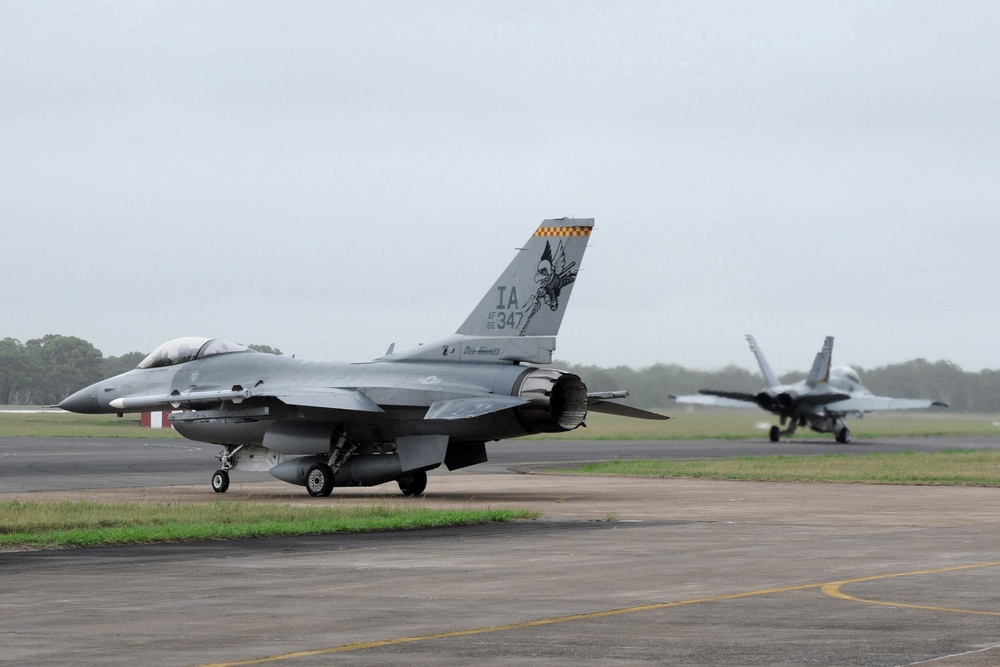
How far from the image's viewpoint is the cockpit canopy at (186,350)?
32844mm

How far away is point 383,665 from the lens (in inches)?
373

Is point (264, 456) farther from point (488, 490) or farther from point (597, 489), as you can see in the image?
point (597, 489)

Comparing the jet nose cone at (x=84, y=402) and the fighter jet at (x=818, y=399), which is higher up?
the fighter jet at (x=818, y=399)

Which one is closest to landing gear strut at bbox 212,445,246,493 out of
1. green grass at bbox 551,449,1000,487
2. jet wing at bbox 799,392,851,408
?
green grass at bbox 551,449,1000,487

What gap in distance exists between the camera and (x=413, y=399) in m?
29.0

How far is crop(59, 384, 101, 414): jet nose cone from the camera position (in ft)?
110

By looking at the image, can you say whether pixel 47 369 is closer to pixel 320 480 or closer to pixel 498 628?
pixel 320 480

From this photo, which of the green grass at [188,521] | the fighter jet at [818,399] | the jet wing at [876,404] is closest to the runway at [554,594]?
the green grass at [188,521]

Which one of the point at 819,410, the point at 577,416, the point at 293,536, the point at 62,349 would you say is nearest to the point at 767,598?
the point at 293,536

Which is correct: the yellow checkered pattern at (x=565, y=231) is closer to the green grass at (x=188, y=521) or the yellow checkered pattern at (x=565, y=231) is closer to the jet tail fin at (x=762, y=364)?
the green grass at (x=188, y=521)

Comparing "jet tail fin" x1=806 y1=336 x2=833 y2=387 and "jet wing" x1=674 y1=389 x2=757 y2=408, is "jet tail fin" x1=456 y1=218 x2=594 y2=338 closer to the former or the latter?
"jet wing" x1=674 y1=389 x2=757 y2=408

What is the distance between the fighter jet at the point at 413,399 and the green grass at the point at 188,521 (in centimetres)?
406

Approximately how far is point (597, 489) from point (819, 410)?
37808 millimetres

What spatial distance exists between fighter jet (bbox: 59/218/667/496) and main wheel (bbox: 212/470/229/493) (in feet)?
0.08
